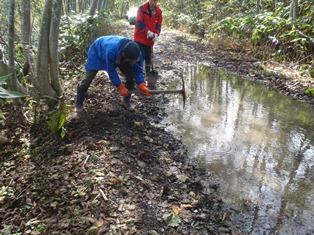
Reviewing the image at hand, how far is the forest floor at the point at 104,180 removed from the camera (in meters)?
2.81

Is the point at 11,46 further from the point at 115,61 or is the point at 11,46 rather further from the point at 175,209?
the point at 175,209

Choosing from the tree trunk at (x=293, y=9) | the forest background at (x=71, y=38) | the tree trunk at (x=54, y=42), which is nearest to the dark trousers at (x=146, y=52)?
the forest background at (x=71, y=38)

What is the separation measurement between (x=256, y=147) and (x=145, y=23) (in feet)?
12.0

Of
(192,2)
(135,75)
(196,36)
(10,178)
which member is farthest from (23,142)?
(192,2)

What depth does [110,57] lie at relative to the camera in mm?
4309

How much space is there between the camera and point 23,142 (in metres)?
4.09

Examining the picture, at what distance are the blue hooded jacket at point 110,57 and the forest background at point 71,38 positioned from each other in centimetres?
62

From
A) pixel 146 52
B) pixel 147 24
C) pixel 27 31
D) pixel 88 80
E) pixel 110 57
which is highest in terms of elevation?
pixel 147 24

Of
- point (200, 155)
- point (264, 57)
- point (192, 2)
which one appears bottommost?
point (200, 155)

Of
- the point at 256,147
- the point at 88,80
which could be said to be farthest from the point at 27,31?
the point at 256,147

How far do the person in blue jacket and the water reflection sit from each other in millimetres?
1099

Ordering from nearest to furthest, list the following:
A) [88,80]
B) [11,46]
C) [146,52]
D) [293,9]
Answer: [11,46] < [88,80] < [146,52] < [293,9]

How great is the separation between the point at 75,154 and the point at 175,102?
286cm

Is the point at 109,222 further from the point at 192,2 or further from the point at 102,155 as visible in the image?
the point at 192,2
